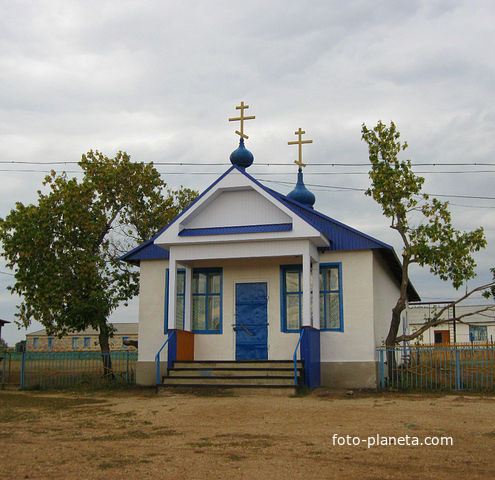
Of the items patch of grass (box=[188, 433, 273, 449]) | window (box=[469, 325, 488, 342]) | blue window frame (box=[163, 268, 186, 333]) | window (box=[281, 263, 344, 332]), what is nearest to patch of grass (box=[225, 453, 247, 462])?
patch of grass (box=[188, 433, 273, 449])

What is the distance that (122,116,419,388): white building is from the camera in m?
16.7

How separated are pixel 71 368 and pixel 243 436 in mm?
10987

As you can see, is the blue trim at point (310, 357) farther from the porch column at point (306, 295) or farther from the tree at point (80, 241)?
the tree at point (80, 241)

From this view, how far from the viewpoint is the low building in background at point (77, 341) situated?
2290 inches

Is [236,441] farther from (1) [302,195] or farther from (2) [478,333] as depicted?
(2) [478,333]

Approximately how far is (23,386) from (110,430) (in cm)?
1004

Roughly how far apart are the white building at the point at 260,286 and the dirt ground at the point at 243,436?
269 centimetres

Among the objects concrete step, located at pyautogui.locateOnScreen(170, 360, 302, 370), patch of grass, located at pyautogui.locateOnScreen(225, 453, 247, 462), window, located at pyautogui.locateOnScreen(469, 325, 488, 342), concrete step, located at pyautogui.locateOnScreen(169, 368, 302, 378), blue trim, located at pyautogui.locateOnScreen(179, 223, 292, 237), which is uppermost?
blue trim, located at pyautogui.locateOnScreen(179, 223, 292, 237)

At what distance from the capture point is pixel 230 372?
15680 mm

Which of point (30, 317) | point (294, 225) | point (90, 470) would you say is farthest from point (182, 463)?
point (30, 317)

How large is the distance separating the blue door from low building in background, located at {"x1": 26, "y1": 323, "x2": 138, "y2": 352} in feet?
130

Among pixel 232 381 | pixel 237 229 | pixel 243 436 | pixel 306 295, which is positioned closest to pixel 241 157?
pixel 237 229

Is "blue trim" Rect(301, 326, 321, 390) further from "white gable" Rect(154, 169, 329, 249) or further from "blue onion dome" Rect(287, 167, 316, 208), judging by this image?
"blue onion dome" Rect(287, 167, 316, 208)

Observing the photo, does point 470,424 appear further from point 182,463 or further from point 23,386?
point 23,386
